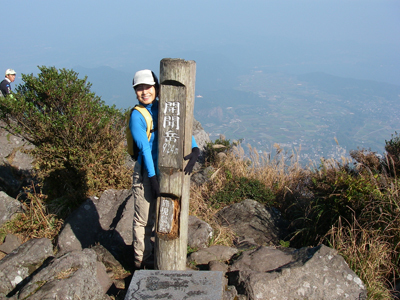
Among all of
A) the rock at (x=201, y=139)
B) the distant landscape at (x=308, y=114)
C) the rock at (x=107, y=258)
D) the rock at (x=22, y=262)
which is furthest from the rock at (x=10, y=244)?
the distant landscape at (x=308, y=114)

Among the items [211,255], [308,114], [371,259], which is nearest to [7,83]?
[211,255]

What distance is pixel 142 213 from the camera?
3.40 metres

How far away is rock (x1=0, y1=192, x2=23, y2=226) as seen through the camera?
15.6 ft

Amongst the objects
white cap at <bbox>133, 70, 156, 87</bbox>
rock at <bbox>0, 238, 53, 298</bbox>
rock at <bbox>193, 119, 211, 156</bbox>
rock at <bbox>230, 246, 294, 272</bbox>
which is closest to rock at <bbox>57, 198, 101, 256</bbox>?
rock at <bbox>0, 238, 53, 298</bbox>

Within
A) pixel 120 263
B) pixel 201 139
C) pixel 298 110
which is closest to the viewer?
pixel 120 263

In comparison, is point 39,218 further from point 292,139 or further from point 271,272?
point 292,139

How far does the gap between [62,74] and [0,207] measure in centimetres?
244

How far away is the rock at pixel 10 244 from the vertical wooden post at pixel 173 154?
2526mm

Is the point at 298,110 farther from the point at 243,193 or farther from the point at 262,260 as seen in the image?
the point at 262,260

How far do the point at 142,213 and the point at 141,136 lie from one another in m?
0.96

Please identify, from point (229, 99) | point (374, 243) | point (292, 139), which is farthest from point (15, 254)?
point (229, 99)

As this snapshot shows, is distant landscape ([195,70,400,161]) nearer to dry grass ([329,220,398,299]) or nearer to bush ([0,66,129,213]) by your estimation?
dry grass ([329,220,398,299])

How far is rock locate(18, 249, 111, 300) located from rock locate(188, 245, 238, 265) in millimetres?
1161

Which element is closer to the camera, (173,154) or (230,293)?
(230,293)
